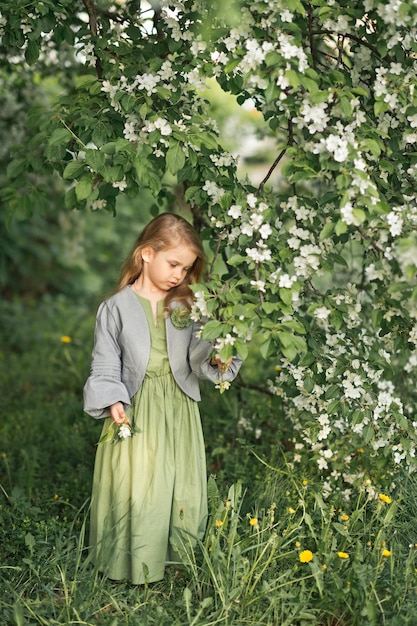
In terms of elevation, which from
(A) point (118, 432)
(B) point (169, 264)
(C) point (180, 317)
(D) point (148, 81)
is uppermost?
(D) point (148, 81)

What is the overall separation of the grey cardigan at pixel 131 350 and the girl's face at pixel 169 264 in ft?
0.36

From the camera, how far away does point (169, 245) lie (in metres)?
2.53

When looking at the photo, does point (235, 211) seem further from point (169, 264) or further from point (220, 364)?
point (220, 364)

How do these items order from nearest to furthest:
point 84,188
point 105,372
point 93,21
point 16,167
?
point 84,188, point 105,372, point 93,21, point 16,167

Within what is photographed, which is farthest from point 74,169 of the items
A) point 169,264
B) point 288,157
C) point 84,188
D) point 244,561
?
point 244,561

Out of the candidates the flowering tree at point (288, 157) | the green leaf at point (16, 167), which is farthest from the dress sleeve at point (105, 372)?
the green leaf at point (16, 167)

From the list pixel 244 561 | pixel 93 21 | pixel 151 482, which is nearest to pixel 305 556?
pixel 244 561

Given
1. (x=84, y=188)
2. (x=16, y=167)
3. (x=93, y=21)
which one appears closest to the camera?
(x=84, y=188)

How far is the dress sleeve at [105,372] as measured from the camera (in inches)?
95.8

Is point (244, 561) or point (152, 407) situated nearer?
point (244, 561)

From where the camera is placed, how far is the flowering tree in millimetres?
2152

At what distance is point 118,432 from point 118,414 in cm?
15

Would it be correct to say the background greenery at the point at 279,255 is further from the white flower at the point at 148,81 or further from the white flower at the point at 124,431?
the white flower at the point at 124,431

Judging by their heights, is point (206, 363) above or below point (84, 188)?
below
